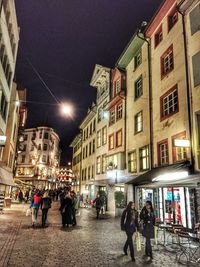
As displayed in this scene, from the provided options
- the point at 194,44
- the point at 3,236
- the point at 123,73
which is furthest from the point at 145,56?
the point at 3,236

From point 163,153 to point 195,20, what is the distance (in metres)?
8.71

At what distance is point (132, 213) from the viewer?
870 cm

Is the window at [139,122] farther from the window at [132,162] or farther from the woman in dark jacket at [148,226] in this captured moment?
the woman in dark jacket at [148,226]

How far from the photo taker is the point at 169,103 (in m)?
16.6

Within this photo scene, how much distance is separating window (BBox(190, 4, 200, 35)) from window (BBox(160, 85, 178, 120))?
3.57 m

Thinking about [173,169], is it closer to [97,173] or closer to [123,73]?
[123,73]

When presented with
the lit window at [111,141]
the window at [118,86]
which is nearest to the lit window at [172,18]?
the window at [118,86]

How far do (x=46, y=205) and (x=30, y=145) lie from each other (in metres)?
64.4

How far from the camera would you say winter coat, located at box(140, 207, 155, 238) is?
28.2ft

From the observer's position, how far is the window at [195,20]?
1402cm

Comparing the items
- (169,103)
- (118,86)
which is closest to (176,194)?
(169,103)

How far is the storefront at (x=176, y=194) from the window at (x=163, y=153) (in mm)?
1745

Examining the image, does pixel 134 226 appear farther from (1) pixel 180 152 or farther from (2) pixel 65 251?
(1) pixel 180 152

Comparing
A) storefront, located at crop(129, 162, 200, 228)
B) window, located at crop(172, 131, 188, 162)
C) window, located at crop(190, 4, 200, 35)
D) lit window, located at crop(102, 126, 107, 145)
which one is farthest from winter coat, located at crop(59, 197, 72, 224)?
lit window, located at crop(102, 126, 107, 145)
